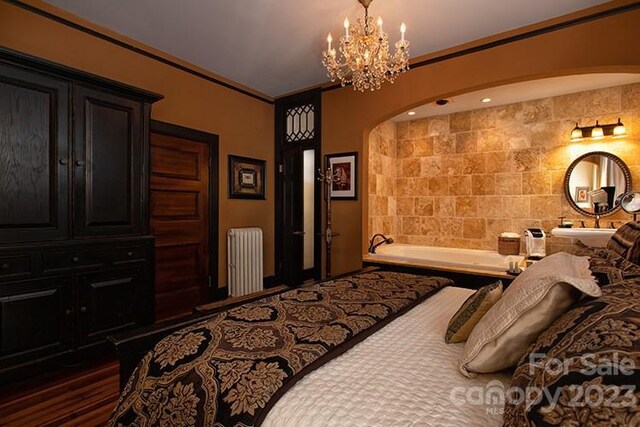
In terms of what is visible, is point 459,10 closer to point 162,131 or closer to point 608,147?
point 608,147

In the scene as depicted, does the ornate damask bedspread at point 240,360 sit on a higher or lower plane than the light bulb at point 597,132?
lower

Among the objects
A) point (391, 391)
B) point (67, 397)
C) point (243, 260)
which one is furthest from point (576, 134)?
point (67, 397)

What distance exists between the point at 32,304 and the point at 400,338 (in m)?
2.30

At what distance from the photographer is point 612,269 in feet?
3.89

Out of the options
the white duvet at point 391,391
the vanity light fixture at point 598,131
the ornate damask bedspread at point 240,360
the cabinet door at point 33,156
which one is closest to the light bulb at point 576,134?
the vanity light fixture at point 598,131

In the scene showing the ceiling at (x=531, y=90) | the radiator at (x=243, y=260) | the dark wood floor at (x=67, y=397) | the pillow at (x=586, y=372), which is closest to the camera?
the pillow at (x=586, y=372)

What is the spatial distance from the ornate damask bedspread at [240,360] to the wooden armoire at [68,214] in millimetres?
1509

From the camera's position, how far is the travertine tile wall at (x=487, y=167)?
3531 mm

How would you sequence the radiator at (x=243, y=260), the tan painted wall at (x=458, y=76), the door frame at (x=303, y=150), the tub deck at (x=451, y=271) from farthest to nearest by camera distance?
the door frame at (x=303, y=150) < the radiator at (x=243, y=260) < the tub deck at (x=451, y=271) < the tan painted wall at (x=458, y=76)

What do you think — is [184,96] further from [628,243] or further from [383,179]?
[628,243]

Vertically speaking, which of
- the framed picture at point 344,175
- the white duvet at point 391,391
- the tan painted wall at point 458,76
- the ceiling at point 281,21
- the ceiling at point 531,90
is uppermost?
the ceiling at point 281,21

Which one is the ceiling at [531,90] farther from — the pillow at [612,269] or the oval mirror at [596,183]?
the pillow at [612,269]

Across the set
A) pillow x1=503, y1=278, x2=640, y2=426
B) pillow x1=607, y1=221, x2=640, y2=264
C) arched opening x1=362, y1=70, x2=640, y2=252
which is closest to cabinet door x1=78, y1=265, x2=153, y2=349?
arched opening x1=362, y1=70, x2=640, y2=252

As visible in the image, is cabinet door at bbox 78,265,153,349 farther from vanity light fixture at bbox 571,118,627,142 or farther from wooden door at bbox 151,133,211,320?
vanity light fixture at bbox 571,118,627,142
